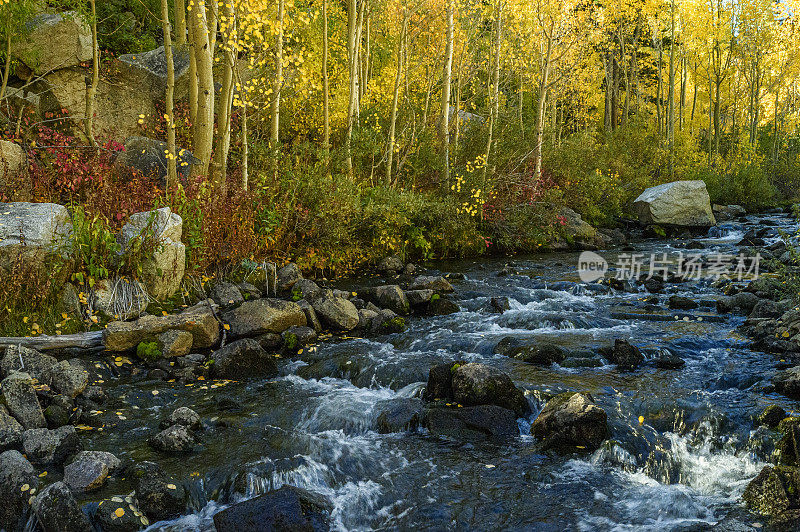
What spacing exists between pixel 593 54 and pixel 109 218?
26535 mm

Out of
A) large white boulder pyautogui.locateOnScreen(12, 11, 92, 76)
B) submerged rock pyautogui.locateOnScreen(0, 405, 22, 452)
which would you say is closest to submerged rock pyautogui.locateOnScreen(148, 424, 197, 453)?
submerged rock pyautogui.locateOnScreen(0, 405, 22, 452)

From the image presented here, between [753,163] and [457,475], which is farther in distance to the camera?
[753,163]

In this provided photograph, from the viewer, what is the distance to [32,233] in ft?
25.3

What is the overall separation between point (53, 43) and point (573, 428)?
44.1 ft

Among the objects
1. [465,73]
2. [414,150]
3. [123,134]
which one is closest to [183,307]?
[123,134]

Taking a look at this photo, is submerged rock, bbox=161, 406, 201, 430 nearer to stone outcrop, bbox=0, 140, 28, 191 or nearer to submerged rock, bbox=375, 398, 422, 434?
submerged rock, bbox=375, 398, 422, 434

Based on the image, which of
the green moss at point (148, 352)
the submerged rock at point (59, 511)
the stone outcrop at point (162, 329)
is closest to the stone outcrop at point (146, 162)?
the stone outcrop at point (162, 329)

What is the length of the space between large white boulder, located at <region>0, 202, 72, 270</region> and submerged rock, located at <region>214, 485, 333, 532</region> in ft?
16.7

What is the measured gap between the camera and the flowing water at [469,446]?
4.65 metres

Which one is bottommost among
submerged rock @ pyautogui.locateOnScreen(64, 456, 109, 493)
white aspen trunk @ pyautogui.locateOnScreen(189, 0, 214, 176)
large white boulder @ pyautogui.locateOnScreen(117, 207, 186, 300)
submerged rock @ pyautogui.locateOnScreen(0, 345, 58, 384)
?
submerged rock @ pyautogui.locateOnScreen(64, 456, 109, 493)

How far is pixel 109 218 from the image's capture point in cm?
905

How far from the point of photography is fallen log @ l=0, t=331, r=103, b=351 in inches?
274

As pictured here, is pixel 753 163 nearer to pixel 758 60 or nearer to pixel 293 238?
pixel 758 60

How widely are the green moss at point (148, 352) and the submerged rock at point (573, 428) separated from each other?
4.82 m
